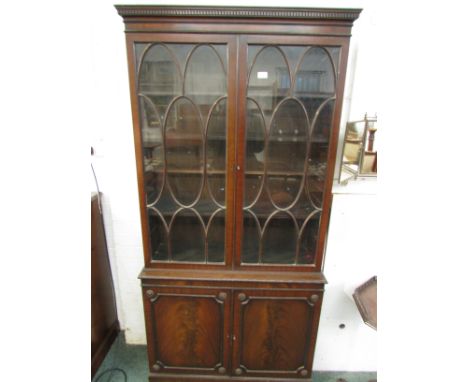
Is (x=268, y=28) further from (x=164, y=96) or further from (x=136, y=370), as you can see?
(x=136, y=370)

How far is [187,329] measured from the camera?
53.6 inches

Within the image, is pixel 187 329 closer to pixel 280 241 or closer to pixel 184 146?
pixel 280 241

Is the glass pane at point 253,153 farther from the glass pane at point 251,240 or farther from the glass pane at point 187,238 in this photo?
the glass pane at point 187,238

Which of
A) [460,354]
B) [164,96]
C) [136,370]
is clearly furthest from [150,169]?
[136,370]

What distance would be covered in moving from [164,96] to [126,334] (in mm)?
1633

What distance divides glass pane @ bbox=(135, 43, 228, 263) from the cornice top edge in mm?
118

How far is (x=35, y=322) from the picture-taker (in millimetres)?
475

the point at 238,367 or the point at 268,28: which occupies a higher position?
the point at 268,28

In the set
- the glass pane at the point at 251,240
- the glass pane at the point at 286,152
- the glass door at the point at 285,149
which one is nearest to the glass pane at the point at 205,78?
the glass door at the point at 285,149

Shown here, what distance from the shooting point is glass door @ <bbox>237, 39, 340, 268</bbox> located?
1084mm

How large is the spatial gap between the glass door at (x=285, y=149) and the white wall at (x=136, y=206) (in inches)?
10.3

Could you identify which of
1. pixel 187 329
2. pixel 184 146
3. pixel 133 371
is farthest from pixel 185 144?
pixel 133 371

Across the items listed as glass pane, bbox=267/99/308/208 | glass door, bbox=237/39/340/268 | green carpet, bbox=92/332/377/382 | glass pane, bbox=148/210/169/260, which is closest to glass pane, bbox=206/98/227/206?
glass door, bbox=237/39/340/268

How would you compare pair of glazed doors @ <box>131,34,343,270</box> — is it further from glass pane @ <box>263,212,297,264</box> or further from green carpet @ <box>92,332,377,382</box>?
green carpet @ <box>92,332,377,382</box>
